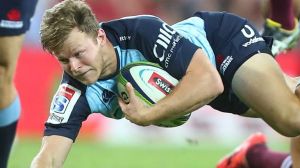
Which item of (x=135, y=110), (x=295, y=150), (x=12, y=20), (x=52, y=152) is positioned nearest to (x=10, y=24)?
(x=12, y=20)

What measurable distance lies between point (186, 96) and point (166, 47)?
29 centimetres

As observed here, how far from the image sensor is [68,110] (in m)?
4.73

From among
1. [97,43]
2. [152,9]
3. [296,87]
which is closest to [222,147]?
[152,9]

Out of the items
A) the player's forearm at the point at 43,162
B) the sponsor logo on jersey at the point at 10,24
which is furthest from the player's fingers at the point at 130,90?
the sponsor logo on jersey at the point at 10,24

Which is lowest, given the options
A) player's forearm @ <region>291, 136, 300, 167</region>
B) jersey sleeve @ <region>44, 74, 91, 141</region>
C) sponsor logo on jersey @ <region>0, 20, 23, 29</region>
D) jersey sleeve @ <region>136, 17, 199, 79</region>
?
player's forearm @ <region>291, 136, 300, 167</region>

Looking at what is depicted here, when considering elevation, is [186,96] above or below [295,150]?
above

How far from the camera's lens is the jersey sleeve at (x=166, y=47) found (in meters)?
4.67

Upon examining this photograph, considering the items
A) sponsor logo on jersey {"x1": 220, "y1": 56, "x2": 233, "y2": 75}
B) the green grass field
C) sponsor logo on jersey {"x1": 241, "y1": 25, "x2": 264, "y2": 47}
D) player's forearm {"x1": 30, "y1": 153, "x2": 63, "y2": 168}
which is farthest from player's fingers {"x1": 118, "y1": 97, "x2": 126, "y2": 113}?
the green grass field

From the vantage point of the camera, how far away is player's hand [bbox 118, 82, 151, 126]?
4.61 m

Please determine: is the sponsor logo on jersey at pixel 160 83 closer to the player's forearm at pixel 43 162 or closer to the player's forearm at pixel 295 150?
the player's forearm at pixel 43 162

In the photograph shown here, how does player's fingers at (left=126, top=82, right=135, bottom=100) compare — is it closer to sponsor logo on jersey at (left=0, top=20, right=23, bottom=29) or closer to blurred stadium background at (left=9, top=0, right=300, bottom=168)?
sponsor logo on jersey at (left=0, top=20, right=23, bottom=29)

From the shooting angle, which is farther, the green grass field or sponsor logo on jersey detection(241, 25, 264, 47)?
the green grass field

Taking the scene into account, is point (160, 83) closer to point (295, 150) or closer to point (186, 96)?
point (186, 96)

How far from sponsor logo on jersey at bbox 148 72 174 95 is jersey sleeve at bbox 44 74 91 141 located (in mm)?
379
